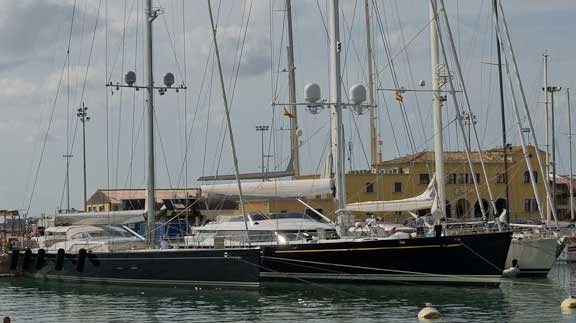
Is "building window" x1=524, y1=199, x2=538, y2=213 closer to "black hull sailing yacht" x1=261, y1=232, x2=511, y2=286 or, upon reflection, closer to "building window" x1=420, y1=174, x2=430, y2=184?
"building window" x1=420, y1=174, x2=430, y2=184

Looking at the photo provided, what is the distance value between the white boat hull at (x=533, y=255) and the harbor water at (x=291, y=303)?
1.79 metres

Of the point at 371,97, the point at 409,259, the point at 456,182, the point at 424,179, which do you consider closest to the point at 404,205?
the point at 409,259

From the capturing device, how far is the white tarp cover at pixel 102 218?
47.9 m

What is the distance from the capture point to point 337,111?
147 feet

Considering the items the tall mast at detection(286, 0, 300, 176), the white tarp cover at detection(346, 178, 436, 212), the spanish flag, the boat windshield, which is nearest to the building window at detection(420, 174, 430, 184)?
the tall mast at detection(286, 0, 300, 176)

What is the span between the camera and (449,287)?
41.5 metres

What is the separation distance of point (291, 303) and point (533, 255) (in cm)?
1511

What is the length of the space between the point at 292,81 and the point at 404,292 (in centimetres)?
1765

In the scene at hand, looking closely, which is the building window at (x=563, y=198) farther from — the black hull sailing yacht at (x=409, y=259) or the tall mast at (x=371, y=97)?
the black hull sailing yacht at (x=409, y=259)

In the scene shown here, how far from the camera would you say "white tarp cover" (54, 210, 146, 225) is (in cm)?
4794

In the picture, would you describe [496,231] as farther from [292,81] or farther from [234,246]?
[292,81]

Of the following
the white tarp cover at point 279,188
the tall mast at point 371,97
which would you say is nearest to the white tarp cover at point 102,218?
the white tarp cover at point 279,188

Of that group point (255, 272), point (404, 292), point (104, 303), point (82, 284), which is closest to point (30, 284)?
point (82, 284)

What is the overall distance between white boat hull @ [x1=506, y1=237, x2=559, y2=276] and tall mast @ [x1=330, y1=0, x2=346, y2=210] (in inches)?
353
